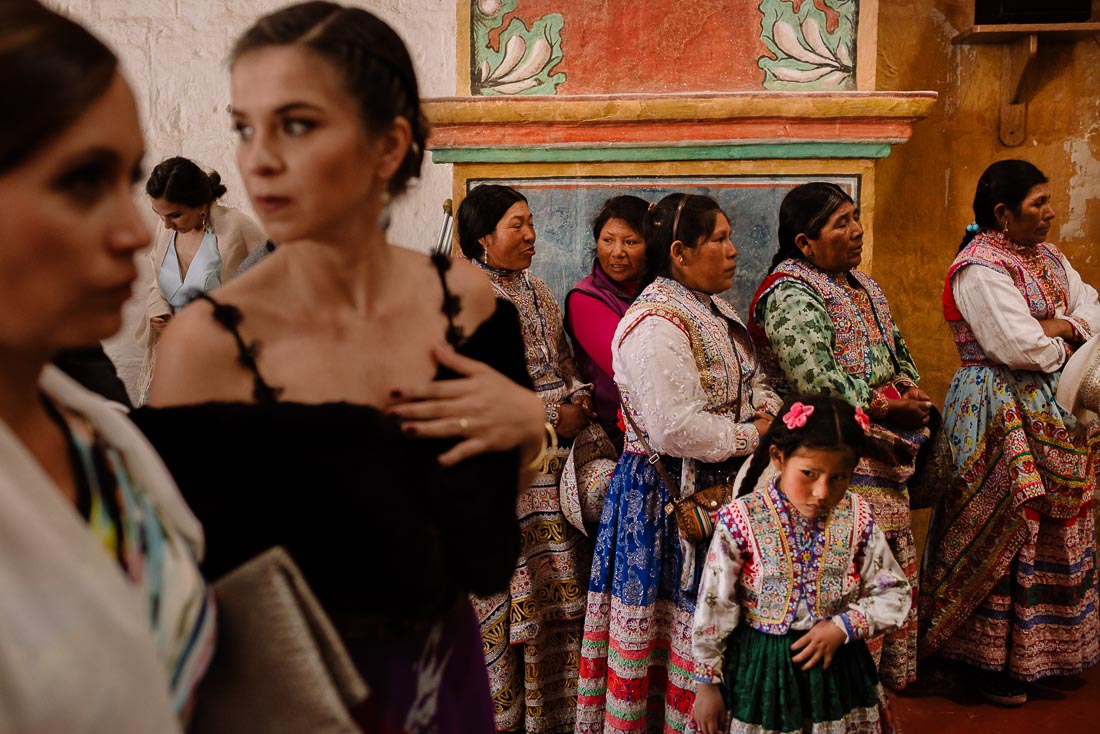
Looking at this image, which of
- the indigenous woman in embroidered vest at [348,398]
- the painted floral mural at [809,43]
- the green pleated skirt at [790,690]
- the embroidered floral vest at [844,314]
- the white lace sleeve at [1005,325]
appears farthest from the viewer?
the painted floral mural at [809,43]

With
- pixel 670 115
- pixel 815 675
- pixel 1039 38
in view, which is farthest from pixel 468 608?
pixel 1039 38

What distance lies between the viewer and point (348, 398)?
1035 millimetres

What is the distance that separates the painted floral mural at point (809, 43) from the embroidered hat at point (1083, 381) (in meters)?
1.40

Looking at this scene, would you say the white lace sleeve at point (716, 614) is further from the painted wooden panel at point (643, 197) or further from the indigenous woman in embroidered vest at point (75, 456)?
the painted wooden panel at point (643, 197)

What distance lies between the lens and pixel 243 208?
4.68 meters

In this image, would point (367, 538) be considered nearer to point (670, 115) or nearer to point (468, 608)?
point (468, 608)

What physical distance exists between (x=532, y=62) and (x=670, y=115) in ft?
2.13

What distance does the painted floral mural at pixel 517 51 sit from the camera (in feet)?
12.8

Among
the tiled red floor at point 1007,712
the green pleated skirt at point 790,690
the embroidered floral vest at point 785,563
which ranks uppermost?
the embroidered floral vest at point 785,563

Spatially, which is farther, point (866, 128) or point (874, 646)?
point (866, 128)

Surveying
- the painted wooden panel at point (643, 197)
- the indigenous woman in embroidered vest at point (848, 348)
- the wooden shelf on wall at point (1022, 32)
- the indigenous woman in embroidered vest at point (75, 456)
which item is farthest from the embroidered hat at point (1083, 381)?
the indigenous woman in embroidered vest at point (75, 456)

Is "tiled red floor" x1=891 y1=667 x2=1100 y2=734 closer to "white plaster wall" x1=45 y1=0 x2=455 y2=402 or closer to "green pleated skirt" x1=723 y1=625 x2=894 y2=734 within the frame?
"green pleated skirt" x1=723 y1=625 x2=894 y2=734

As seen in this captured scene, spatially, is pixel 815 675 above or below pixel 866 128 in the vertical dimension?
below

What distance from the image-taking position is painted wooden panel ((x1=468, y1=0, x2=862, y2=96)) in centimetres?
386
